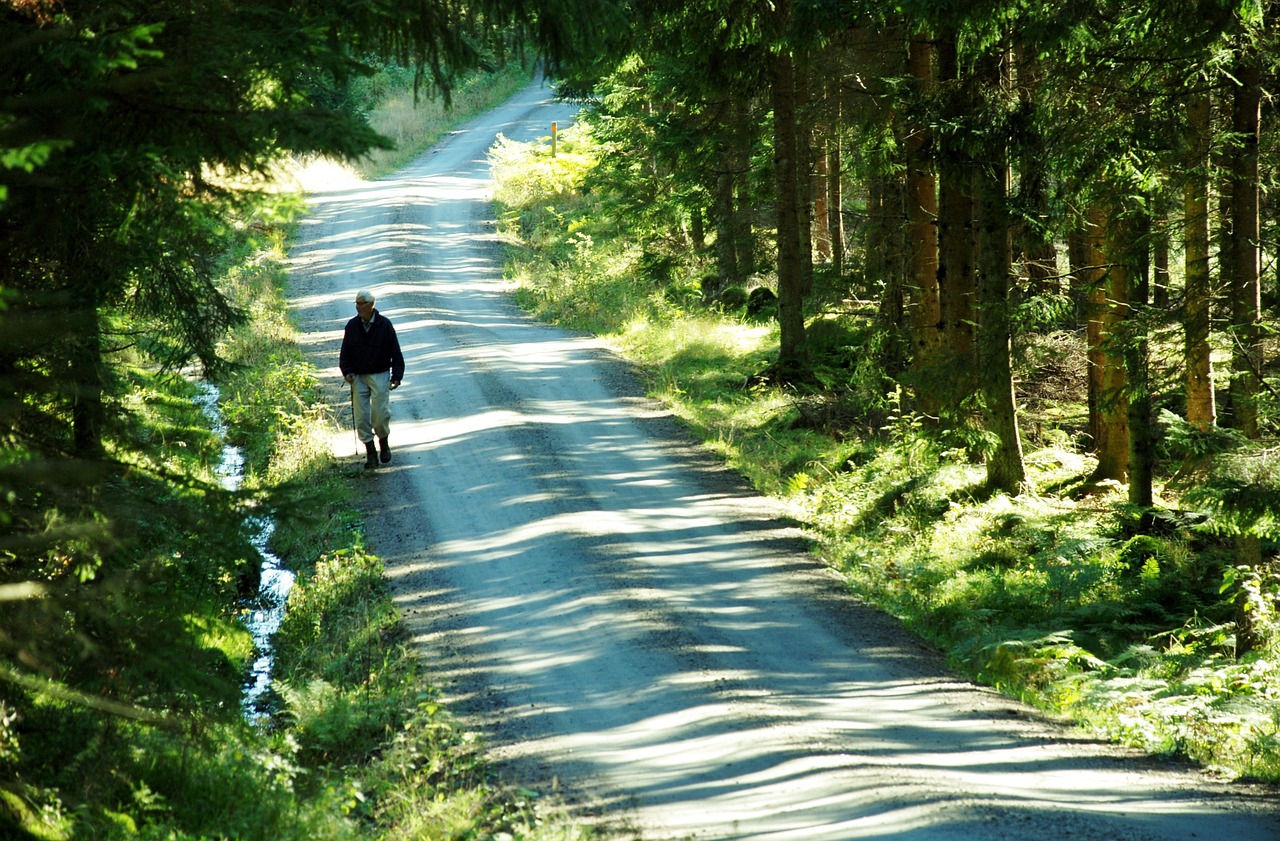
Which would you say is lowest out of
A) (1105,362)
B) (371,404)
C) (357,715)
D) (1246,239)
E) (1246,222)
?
(357,715)

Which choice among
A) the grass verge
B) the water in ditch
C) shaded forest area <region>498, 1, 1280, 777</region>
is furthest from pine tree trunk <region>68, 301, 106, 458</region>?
shaded forest area <region>498, 1, 1280, 777</region>

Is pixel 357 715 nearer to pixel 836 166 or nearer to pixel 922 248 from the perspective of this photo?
pixel 922 248

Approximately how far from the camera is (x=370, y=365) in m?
14.0

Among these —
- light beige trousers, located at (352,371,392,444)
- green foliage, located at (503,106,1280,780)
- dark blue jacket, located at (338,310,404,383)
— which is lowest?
green foliage, located at (503,106,1280,780)

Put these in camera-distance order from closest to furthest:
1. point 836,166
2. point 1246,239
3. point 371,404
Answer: point 1246,239, point 371,404, point 836,166

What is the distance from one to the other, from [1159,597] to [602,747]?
22.8 feet

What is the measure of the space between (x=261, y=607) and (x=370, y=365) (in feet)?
13.0

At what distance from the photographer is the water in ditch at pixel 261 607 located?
359 inches

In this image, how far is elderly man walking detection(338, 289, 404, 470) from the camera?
1398cm

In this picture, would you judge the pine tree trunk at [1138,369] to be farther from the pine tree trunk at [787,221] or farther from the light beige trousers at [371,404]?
the light beige trousers at [371,404]

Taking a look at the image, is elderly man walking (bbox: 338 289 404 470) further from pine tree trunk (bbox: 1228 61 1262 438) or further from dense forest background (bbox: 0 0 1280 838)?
pine tree trunk (bbox: 1228 61 1262 438)

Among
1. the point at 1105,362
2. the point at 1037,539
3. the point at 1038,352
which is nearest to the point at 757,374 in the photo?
the point at 1038,352

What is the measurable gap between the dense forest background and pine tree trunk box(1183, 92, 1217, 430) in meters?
0.06

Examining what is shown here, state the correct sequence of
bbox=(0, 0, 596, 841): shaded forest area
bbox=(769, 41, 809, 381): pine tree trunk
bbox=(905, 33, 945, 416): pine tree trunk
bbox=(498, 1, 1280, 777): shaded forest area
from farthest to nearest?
1. bbox=(769, 41, 809, 381): pine tree trunk
2. bbox=(905, 33, 945, 416): pine tree trunk
3. bbox=(498, 1, 1280, 777): shaded forest area
4. bbox=(0, 0, 596, 841): shaded forest area
